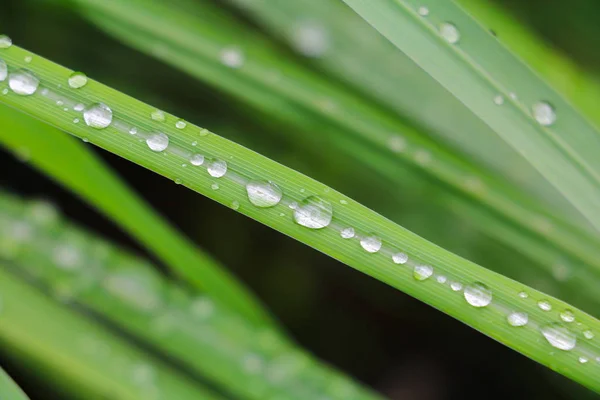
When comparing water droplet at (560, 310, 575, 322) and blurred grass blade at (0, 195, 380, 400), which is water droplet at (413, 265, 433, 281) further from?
blurred grass blade at (0, 195, 380, 400)

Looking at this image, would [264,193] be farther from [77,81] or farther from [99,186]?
[99,186]

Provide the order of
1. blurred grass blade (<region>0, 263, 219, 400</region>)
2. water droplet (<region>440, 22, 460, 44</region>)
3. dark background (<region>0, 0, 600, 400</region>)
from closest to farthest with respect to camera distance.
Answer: water droplet (<region>440, 22, 460, 44</region>), blurred grass blade (<region>0, 263, 219, 400</region>), dark background (<region>0, 0, 600, 400</region>)

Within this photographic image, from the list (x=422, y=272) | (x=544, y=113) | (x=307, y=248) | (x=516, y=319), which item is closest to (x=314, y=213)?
(x=422, y=272)

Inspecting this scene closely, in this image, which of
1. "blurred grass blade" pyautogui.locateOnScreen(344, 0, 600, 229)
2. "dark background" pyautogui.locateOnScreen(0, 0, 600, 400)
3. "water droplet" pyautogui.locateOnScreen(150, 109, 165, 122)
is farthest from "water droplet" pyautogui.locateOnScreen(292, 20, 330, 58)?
"water droplet" pyautogui.locateOnScreen(150, 109, 165, 122)

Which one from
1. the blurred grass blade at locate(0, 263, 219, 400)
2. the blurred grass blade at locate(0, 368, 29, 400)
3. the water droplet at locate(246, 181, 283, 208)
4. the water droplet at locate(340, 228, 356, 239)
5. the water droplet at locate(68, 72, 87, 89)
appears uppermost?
the water droplet at locate(68, 72, 87, 89)

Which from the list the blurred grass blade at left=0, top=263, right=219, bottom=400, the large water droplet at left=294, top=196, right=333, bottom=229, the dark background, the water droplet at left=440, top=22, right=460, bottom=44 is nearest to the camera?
the large water droplet at left=294, top=196, right=333, bottom=229

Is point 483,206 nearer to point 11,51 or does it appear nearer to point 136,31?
point 136,31

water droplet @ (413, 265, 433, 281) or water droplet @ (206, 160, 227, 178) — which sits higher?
water droplet @ (206, 160, 227, 178)
